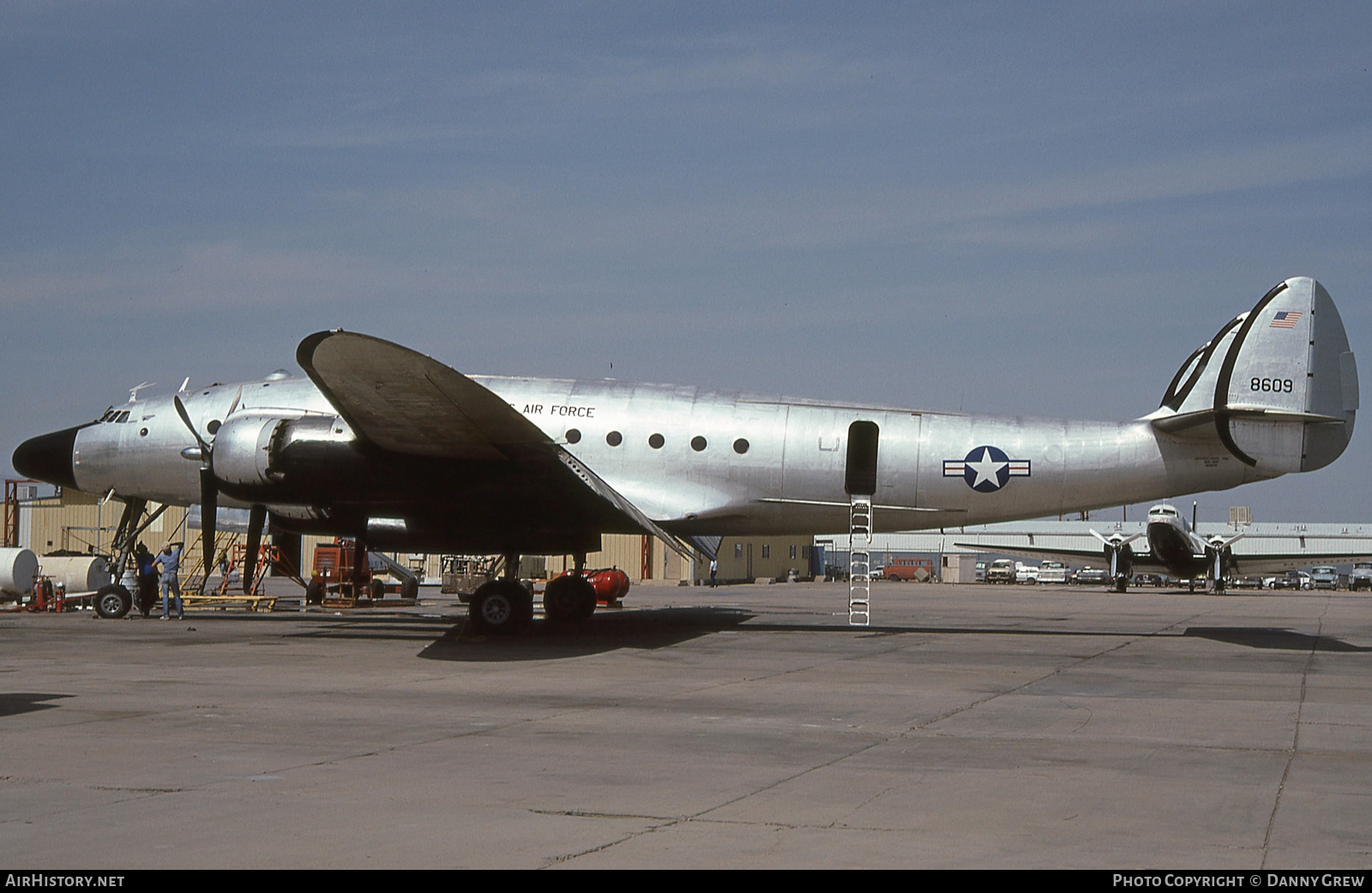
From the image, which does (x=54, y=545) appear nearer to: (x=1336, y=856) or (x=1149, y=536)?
(x=1149, y=536)

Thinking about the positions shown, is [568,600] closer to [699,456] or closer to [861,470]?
Answer: [699,456]

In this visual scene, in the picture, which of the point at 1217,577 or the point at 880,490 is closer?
the point at 880,490

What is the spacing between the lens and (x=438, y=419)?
1622 centimetres

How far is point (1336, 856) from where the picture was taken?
5.57m

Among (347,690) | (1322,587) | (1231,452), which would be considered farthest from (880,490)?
(1322,587)

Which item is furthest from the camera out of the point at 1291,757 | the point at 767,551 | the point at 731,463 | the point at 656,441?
the point at 767,551

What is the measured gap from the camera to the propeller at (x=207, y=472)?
18.8 metres

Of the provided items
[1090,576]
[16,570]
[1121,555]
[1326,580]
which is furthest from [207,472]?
[1090,576]

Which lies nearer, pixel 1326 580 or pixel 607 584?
pixel 607 584

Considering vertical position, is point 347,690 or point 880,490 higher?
point 880,490

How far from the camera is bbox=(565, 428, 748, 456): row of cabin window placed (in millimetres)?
19328

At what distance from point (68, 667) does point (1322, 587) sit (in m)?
83.1

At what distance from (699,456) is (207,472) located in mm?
8177
